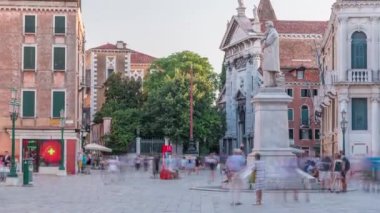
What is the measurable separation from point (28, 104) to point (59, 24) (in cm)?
538

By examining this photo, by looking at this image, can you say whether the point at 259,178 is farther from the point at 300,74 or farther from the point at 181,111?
the point at 300,74

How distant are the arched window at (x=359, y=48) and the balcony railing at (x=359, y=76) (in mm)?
522

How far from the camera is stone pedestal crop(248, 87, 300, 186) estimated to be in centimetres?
3127

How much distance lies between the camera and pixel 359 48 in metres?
56.6

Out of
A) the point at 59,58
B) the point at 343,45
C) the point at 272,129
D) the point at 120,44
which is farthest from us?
the point at 120,44

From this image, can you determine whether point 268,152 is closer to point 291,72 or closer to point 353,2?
point 353,2

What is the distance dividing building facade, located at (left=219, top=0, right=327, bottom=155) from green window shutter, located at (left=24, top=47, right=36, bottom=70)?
37.7 metres

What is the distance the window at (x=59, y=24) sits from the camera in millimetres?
57062

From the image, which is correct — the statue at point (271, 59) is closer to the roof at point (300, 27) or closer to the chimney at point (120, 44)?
the roof at point (300, 27)

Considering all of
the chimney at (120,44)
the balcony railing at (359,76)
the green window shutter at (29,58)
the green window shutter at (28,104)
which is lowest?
the green window shutter at (28,104)

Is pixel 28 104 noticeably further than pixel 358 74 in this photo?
No

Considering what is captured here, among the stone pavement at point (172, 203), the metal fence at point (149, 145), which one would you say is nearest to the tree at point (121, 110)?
the metal fence at point (149, 145)

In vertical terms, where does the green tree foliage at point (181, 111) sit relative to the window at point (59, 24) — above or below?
below

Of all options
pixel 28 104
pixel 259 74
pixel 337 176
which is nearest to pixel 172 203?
pixel 337 176
